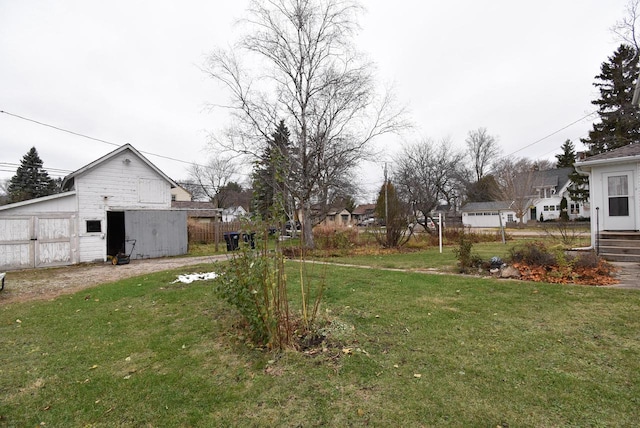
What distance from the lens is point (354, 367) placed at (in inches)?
109

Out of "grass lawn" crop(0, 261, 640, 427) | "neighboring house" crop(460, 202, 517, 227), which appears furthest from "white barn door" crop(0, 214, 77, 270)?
"neighboring house" crop(460, 202, 517, 227)

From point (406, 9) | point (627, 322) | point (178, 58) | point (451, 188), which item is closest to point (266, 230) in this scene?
point (627, 322)

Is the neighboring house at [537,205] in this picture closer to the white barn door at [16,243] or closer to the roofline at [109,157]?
the roofline at [109,157]

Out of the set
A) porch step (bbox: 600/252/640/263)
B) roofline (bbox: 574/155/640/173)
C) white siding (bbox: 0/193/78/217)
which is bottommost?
porch step (bbox: 600/252/640/263)

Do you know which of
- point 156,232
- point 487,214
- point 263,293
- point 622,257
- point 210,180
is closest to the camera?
point 263,293

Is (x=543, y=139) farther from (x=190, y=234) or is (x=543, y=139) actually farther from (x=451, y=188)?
(x=190, y=234)

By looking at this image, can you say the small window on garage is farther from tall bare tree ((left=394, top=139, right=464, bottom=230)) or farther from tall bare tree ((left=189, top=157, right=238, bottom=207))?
tall bare tree ((left=189, top=157, right=238, bottom=207))

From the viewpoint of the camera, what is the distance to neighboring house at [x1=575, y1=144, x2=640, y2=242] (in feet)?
26.5

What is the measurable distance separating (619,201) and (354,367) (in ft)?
33.6

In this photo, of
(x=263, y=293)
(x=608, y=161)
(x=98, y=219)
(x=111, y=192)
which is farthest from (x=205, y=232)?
(x=608, y=161)

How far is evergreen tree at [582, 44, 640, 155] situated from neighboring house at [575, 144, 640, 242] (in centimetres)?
1914

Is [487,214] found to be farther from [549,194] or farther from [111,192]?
[111,192]

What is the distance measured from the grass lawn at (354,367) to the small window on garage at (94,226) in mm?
7749

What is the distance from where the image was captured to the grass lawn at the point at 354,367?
84.0 inches
